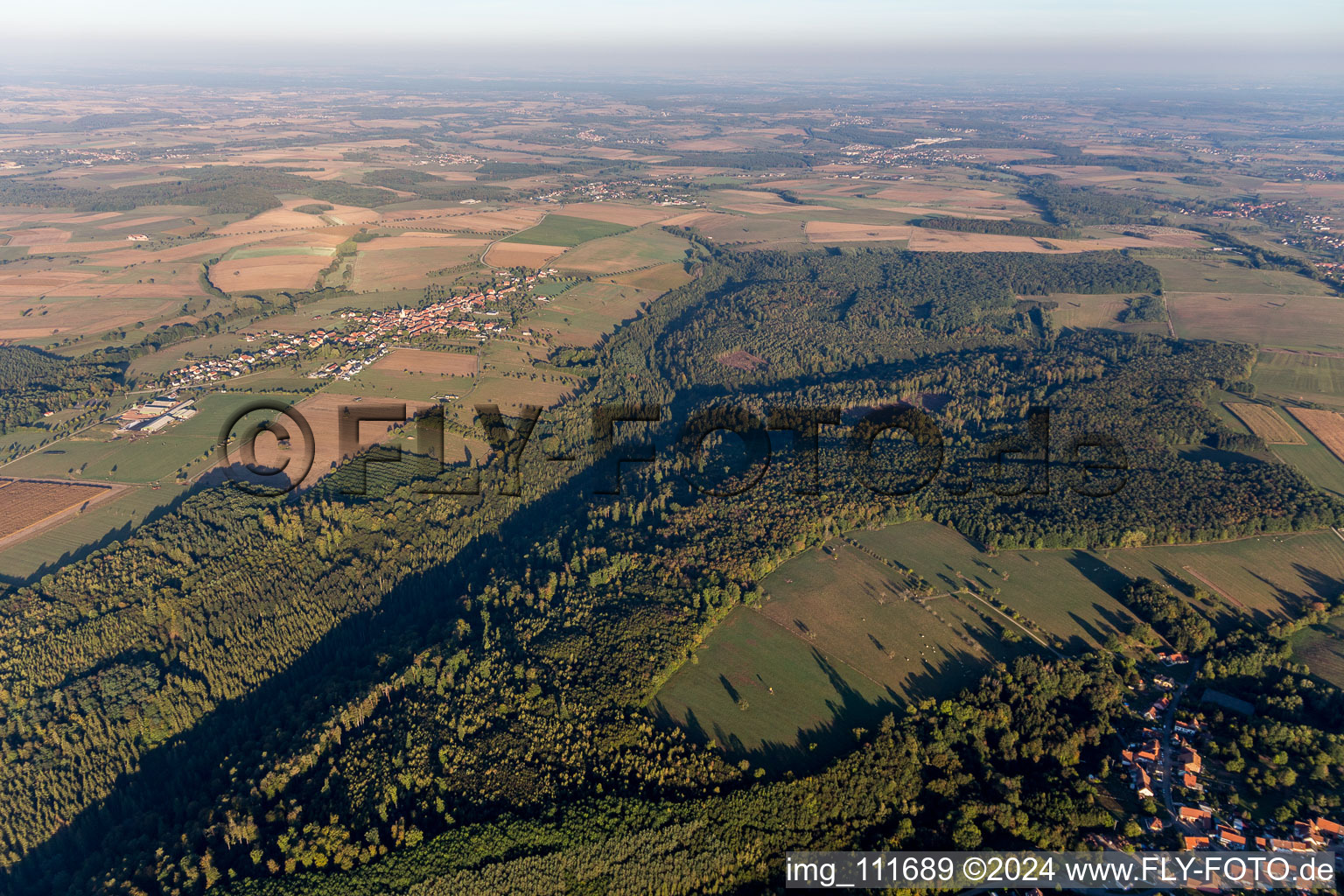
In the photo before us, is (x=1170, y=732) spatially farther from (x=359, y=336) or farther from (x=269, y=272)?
(x=269, y=272)

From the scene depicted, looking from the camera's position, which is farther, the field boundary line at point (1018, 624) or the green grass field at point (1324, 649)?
the field boundary line at point (1018, 624)

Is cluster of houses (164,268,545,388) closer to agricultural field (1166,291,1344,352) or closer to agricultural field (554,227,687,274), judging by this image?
agricultural field (554,227,687,274)

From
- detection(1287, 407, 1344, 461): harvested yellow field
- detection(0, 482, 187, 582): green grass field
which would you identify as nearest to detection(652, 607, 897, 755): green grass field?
detection(0, 482, 187, 582): green grass field

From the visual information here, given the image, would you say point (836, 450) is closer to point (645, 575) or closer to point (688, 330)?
point (645, 575)

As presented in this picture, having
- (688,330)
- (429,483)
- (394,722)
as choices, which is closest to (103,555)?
(429,483)

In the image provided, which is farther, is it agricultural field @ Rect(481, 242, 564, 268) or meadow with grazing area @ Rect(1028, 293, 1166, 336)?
agricultural field @ Rect(481, 242, 564, 268)

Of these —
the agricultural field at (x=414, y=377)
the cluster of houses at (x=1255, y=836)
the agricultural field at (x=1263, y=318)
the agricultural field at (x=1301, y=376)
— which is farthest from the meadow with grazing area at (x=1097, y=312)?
the agricultural field at (x=414, y=377)

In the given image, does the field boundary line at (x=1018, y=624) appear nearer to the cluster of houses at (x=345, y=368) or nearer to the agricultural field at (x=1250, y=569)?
the agricultural field at (x=1250, y=569)
